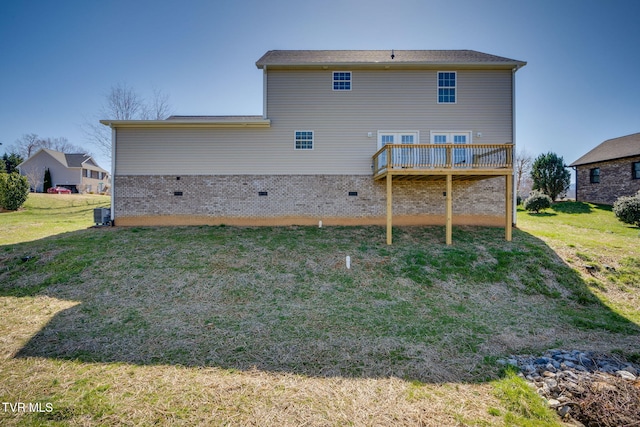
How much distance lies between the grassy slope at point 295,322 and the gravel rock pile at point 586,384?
13.7 inches

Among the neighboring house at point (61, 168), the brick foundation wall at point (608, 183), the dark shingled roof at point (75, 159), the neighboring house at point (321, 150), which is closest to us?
the neighboring house at point (321, 150)

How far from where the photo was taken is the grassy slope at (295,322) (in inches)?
123

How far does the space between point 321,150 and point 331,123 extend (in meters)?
1.28

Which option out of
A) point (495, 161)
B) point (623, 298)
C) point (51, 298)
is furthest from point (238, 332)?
point (495, 161)

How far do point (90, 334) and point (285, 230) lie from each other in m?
7.25

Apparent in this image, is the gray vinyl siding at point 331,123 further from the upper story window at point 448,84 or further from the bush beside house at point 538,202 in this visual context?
the bush beside house at point 538,202

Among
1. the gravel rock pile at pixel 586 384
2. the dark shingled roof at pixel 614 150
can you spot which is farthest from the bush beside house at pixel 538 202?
the gravel rock pile at pixel 586 384

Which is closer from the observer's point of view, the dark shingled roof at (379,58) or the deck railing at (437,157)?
the deck railing at (437,157)

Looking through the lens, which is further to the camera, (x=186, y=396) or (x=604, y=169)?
(x=604, y=169)

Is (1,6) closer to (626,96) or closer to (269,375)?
(269,375)

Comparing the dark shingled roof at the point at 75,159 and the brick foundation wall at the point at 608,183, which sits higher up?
the dark shingled roof at the point at 75,159

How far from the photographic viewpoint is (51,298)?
6184 mm

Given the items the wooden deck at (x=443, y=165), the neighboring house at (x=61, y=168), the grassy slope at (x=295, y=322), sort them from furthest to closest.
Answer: the neighboring house at (x=61, y=168)
the wooden deck at (x=443, y=165)
the grassy slope at (x=295, y=322)

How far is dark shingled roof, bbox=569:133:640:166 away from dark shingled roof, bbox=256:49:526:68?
44.6 feet
